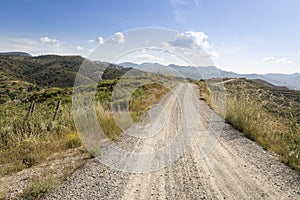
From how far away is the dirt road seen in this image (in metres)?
3.95

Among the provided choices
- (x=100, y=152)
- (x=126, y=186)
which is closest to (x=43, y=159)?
(x=100, y=152)

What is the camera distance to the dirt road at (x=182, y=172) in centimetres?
395

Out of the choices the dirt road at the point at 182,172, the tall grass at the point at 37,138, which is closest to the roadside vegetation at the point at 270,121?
the dirt road at the point at 182,172

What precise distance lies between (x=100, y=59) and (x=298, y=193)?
17.2 ft

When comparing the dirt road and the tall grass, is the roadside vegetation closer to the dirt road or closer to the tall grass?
the dirt road

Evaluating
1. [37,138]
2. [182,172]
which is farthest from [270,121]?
[37,138]

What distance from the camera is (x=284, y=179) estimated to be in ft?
15.2

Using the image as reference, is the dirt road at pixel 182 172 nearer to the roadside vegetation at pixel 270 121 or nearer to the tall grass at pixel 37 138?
the roadside vegetation at pixel 270 121

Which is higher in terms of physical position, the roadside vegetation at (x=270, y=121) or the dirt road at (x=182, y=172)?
the roadside vegetation at (x=270, y=121)

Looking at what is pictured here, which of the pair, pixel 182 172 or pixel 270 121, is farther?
pixel 270 121

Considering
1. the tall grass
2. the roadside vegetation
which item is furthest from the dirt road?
the tall grass

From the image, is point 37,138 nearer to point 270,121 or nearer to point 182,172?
point 182,172

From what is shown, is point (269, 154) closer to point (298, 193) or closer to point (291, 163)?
point (291, 163)

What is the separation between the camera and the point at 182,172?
480cm
